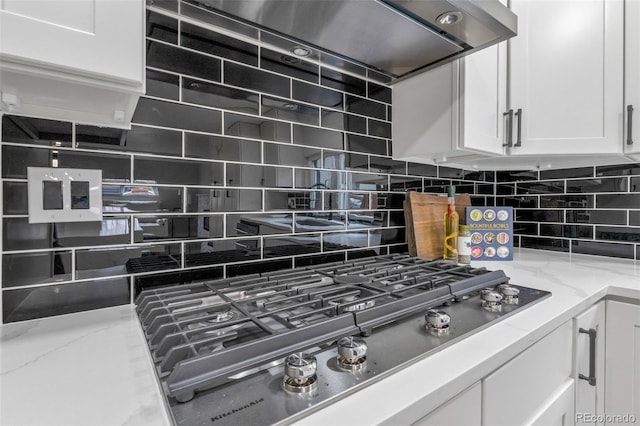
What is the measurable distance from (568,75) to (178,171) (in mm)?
1514

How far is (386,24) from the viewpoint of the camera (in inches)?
36.4

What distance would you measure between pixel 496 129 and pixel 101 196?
139 cm

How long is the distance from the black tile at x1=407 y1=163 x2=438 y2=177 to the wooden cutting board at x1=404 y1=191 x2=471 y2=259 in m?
0.12

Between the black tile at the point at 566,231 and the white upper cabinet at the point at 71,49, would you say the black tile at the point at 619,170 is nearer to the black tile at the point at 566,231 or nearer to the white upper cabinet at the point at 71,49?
the black tile at the point at 566,231

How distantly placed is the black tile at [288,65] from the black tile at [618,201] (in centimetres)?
149

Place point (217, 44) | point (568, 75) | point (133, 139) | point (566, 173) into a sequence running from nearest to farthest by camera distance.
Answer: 1. point (133, 139)
2. point (217, 44)
3. point (568, 75)
4. point (566, 173)

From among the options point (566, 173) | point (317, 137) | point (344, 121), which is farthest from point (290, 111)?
point (566, 173)

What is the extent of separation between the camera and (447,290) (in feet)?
2.80

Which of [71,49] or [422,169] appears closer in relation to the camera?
[71,49]

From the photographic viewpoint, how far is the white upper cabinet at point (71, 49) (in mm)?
497

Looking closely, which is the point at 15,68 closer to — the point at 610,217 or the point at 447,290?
the point at 447,290

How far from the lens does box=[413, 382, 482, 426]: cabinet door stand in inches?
20.4

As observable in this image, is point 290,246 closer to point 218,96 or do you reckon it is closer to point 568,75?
point 218,96

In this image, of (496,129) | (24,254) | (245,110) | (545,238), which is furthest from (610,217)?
(24,254)
